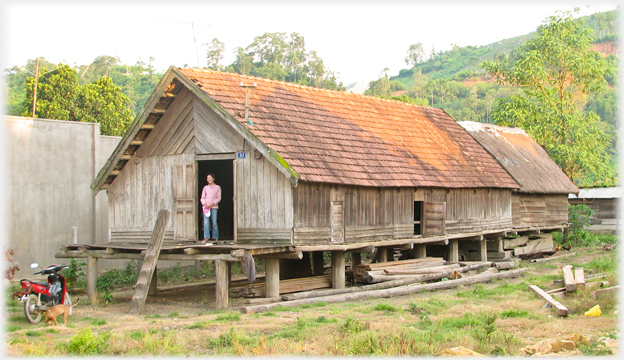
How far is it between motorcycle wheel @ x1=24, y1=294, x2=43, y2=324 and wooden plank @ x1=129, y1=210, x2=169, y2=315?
6.28 feet

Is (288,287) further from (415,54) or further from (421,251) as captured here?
(415,54)

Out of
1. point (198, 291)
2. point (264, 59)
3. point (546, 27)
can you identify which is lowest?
point (198, 291)

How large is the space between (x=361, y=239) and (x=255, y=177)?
141 inches

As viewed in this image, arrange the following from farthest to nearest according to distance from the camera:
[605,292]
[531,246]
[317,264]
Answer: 1. [531,246]
2. [317,264]
3. [605,292]

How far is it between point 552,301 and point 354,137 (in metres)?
7.22

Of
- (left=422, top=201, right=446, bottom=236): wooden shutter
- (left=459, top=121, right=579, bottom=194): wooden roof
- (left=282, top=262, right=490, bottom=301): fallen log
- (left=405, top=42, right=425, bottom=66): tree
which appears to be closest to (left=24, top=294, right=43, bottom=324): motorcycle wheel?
(left=282, top=262, right=490, bottom=301): fallen log

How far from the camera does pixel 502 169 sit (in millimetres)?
23312

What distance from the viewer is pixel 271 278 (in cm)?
1469

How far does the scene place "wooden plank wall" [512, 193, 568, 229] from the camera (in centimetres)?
2467


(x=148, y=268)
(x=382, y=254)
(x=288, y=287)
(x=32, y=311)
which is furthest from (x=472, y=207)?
(x=32, y=311)

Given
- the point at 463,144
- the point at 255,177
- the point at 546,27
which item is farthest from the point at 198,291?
the point at 546,27

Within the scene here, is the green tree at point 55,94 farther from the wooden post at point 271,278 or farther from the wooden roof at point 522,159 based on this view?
the wooden post at point 271,278

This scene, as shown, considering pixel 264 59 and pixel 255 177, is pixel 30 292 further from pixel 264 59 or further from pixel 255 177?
pixel 264 59

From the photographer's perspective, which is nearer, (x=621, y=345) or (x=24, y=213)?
(x=621, y=345)
